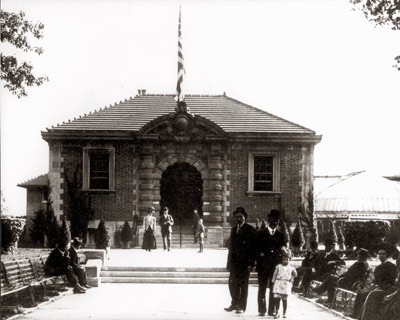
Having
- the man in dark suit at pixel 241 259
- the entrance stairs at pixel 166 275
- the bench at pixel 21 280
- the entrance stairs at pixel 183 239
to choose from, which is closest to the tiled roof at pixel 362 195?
the entrance stairs at pixel 183 239

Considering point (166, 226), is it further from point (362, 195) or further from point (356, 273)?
point (362, 195)

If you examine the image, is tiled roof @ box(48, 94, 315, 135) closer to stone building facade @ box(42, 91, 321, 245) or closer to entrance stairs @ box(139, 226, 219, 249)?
stone building facade @ box(42, 91, 321, 245)

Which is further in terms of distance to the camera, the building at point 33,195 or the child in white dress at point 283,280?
the building at point 33,195

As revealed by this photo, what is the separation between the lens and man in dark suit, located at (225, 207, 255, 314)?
45.7ft

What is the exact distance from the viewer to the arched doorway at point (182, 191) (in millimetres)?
30031

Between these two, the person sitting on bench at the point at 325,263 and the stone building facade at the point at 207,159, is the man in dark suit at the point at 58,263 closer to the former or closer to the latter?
the person sitting on bench at the point at 325,263

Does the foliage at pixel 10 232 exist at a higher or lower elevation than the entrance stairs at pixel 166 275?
higher

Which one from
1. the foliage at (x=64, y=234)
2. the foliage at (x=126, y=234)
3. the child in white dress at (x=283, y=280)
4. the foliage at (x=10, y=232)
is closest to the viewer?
the child in white dress at (x=283, y=280)

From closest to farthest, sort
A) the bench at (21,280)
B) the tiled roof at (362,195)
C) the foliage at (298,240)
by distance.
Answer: the bench at (21,280) → the foliage at (298,240) → the tiled roof at (362,195)

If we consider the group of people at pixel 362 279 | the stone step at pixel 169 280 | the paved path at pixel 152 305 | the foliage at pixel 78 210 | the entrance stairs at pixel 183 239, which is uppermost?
the foliage at pixel 78 210

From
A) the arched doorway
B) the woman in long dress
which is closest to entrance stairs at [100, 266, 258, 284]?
the woman in long dress

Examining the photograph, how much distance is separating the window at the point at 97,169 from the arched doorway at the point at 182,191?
5.54m

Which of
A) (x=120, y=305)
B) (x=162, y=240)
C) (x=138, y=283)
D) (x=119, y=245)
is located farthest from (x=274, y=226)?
(x=162, y=240)

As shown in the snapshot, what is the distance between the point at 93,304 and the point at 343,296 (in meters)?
4.38
